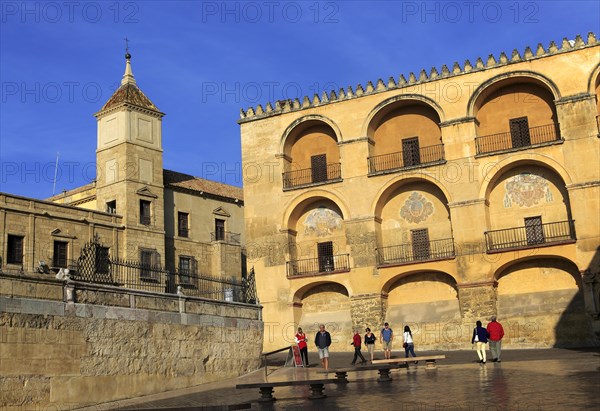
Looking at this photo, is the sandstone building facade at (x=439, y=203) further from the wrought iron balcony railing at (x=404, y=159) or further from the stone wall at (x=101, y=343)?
the stone wall at (x=101, y=343)

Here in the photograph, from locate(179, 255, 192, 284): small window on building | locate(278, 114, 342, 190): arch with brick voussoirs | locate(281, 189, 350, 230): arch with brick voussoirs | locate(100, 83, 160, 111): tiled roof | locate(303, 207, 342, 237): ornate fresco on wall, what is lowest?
locate(179, 255, 192, 284): small window on building

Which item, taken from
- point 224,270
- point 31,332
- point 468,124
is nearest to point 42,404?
point 31,332

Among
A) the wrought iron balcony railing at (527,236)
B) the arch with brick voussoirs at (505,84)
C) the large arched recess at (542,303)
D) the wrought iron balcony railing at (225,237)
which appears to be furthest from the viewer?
the wrought iron balcony railing at (225,237)

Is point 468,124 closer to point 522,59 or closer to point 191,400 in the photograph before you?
point 522,59

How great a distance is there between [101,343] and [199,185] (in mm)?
29744

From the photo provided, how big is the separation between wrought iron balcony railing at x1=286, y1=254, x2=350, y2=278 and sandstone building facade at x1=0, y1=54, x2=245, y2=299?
5.31 metres

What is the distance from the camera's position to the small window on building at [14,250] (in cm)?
3469

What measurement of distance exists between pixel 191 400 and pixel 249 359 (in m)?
6.74

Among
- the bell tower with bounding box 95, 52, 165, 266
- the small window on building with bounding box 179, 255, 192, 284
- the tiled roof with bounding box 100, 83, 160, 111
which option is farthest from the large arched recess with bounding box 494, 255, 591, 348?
the tiled roof with bounding box 100, 83, 160, 111

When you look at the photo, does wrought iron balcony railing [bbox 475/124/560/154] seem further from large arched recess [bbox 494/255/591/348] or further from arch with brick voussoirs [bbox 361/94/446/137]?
large arched recess [bbox 494/255/591/348]

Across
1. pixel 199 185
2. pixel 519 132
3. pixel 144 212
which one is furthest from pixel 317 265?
pixel 199 185

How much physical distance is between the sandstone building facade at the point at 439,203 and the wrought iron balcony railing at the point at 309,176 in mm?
80

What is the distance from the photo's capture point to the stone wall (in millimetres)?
14930

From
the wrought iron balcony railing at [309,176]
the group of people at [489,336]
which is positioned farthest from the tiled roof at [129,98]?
the group of people at [489,336]
